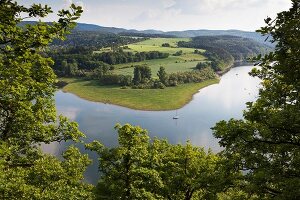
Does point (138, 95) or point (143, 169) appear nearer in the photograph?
point (143, 169)

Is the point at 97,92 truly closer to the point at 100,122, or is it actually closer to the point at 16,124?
the point at 100,122

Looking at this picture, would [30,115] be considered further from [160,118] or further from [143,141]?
[160,118]

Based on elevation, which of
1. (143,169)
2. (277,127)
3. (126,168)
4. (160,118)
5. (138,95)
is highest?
(277,127)

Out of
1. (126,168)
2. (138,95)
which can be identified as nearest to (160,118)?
(138,95)

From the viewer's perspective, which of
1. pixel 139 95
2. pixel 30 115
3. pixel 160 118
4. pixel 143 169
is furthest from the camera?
pixel 139 95

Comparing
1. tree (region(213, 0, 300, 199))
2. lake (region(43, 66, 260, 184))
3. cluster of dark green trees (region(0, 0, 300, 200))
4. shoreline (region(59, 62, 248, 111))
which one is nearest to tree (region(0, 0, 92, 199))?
cluster of dark green trees (region(0, 0, 300, 200))

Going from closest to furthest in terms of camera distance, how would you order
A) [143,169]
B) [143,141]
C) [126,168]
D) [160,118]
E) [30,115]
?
1. [30,115]
2. [143,169]
3. [126,168]
4. [143,141]
5. [160,118]

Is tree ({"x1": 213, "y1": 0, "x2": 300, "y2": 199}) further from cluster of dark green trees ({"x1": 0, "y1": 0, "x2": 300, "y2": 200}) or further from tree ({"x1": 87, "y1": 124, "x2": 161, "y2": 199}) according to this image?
tree ({"x1": 87, "y1": 124, "x2": 161, "y2": 199})

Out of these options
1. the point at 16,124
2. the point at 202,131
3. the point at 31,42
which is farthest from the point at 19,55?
the point at 202,131
